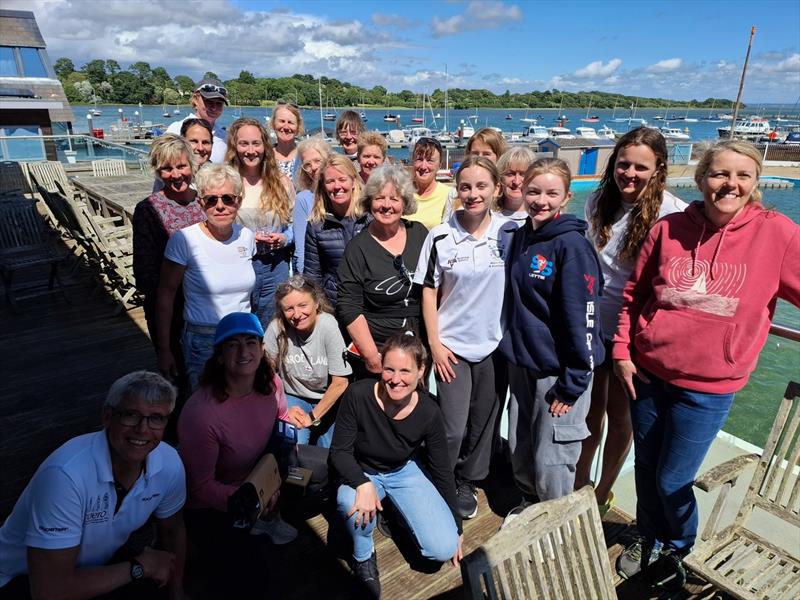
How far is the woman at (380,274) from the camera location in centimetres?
252

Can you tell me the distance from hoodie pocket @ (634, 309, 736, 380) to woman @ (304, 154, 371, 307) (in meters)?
1.54

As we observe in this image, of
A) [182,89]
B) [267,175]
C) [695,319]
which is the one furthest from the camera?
[182,89]

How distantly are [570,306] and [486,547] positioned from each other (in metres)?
1.02

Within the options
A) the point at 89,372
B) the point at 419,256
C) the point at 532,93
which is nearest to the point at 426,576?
the point at 419,256

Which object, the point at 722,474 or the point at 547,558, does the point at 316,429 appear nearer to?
the point at 547,558

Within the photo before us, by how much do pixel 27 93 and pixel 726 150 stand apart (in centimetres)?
1985

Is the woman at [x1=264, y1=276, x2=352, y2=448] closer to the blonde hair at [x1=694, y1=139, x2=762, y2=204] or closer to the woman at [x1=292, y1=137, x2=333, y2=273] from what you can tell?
the woman at [x1=292, y1=137, x2=333, y2=273]

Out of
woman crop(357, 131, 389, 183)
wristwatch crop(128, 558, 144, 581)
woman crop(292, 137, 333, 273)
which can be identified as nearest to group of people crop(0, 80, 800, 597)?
wristwatch crop(128, 558, 144, 581)

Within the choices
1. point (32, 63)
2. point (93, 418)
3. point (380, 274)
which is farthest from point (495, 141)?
point (32, 63)

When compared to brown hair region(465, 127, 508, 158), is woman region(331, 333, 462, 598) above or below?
below

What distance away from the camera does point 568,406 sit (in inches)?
86.7

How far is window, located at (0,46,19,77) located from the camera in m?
18.0

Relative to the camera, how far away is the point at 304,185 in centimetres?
341

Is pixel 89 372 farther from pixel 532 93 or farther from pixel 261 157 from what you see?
pixel 532 93
